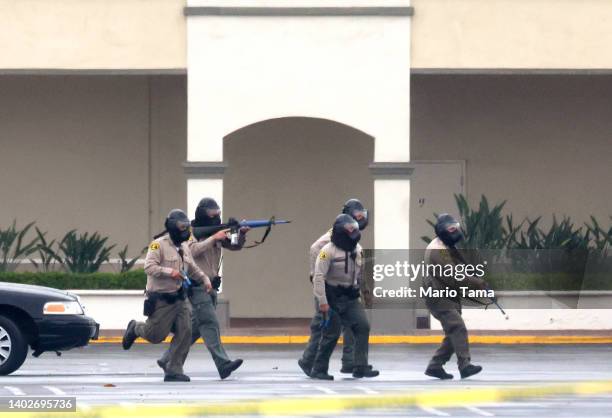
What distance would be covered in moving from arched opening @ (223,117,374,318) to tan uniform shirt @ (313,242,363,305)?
10633 mm

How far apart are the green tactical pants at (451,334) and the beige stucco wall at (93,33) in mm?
9009

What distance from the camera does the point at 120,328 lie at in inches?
1037

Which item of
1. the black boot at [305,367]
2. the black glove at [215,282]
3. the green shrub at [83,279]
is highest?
the black glove at [215,282]

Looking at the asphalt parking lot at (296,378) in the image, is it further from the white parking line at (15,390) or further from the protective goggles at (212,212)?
the protective goggles at (212,212)

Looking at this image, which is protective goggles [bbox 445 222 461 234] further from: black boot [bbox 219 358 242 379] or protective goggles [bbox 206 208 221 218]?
black boot [bbox 219 358 242 379]

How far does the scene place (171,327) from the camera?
18.7m

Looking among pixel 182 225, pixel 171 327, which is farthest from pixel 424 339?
pixel 182 225

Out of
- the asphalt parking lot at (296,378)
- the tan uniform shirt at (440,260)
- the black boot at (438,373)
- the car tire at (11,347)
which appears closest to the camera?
the asphalt parking lot at (296,378)

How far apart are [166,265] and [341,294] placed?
1.89m

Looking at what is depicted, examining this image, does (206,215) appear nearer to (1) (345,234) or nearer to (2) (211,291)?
(2) (211,291)

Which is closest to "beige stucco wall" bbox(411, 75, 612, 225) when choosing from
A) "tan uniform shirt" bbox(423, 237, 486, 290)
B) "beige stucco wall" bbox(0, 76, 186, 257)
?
"beige stucco wall" bbox(0, 76, 186, 257)

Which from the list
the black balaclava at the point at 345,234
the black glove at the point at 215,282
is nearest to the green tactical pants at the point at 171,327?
the black glove at the point at 215,282

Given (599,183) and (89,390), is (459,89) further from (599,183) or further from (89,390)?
(89,390)

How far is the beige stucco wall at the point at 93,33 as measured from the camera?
26531 millimetres
